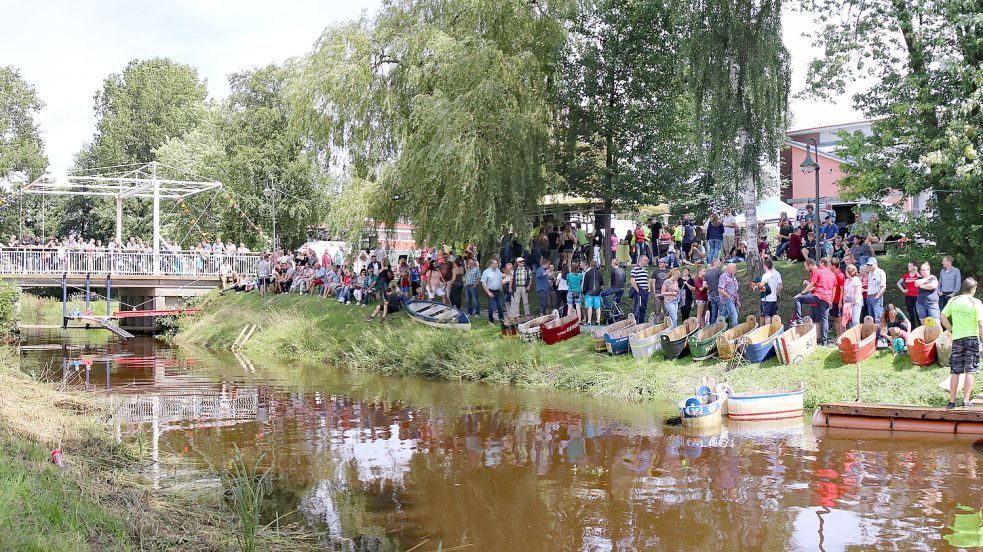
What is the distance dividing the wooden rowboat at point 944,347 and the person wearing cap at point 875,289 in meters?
1.81

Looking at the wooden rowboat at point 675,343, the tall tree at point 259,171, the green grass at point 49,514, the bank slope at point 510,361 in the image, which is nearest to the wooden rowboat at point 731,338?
the bank slope at point 510,361

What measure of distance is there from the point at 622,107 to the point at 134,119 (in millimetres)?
45373

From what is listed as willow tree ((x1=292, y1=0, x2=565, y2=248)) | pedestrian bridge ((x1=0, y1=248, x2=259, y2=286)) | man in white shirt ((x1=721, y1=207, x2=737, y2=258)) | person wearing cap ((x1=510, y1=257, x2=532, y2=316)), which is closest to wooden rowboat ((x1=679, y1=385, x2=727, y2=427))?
person wearing cap ((x1=510, y1=257, x2=532, y2=316))

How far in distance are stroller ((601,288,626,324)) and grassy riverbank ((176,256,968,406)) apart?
1304 millimetres

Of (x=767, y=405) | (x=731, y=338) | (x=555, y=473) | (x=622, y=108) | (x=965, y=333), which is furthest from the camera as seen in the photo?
(x=622, y=108)

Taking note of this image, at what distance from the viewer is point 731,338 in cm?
1720

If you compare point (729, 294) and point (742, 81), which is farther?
point (742, 81)

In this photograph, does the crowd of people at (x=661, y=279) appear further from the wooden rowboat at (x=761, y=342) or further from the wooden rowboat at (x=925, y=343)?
the wooden rowboat at (x=761, y=342)

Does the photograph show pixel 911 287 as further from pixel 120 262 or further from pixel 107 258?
pixel 107 258

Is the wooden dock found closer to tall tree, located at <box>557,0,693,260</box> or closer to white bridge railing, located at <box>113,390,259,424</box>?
white bridge railing, located at <box>113,390,259,424</box>

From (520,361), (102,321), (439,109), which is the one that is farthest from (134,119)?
(520,361)

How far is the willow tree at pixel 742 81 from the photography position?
18484mm

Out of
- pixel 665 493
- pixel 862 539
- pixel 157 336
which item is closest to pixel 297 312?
pixel 157 336

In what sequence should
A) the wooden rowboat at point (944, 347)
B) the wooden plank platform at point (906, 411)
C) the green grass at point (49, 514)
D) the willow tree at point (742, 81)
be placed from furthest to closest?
1. the willow tree at point (742, 81)
2. the wooden rowboat at point (944, 347)
3. the wooden plank platform at point (906, 411)
4. the green grass at point (49, 514)
